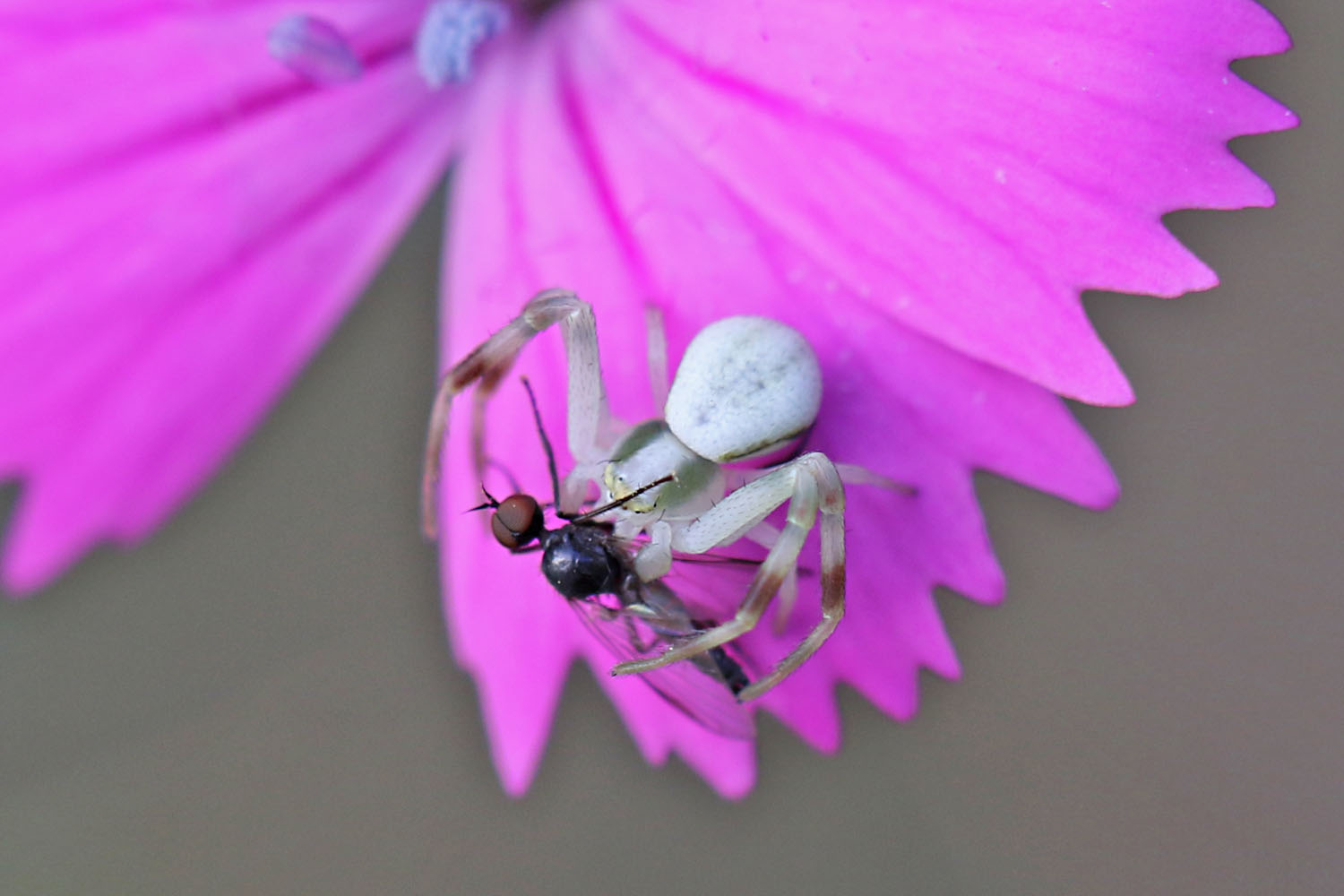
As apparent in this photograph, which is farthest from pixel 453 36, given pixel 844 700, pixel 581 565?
pixel 844 700

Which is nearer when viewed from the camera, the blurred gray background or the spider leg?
the spider leg

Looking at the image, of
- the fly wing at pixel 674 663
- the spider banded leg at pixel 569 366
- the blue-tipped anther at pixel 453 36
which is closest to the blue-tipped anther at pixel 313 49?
the blue-tipped anther at pixel 453 36

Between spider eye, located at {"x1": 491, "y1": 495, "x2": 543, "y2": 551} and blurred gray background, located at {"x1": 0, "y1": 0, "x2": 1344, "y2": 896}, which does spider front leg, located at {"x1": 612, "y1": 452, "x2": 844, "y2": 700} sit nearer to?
spider eye, located at {"x1": 491, "y1": 495, "x2": 543, "y2": 551}

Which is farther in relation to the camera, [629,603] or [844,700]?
[844,700]

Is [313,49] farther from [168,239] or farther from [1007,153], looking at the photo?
[1007,153]

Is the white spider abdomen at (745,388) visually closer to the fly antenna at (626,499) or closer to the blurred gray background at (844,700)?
the fly antenna at (626,499)

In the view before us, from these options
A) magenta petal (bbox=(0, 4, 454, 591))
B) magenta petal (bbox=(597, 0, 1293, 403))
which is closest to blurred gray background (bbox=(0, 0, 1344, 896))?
magenta petal (bbox=(0, 4, 454, 591))
